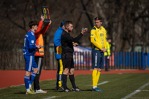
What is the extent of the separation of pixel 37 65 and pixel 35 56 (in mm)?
264

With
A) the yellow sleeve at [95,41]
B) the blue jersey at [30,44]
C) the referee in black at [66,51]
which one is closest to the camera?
the blue jersey at [30,44]

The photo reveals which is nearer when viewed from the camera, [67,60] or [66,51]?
[67,60]

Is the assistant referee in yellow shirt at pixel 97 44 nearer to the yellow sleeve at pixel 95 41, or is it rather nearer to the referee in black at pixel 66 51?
the yellow sleeve at pixel 95 41

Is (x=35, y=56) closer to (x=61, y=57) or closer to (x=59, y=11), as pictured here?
(x=61, y=57)

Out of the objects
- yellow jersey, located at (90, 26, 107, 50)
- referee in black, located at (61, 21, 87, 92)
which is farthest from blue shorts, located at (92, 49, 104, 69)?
referee in black, located at (61, 21, 87, 92)

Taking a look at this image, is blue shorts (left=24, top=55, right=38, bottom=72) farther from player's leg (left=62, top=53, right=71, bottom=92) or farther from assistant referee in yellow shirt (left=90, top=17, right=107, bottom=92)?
assistant referee in yellow shirt (left=90, top=17, right=107, bottom=92)

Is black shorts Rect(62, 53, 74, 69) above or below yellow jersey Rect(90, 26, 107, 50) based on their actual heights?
below

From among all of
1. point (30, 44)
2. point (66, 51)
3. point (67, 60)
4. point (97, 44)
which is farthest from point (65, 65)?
point (30, 44)

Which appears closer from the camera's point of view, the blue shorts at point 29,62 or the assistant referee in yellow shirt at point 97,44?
the blue shorts at point 29,62

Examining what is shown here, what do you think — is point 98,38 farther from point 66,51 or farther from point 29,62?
point 29,62

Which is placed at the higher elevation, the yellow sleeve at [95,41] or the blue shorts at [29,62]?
the yellow sleeve at [95,41]

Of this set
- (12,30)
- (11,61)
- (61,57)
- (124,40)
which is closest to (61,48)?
(61,57)

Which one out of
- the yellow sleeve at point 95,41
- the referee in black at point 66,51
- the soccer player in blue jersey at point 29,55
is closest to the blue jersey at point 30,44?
the soccer player in blue jersey at point 29,55

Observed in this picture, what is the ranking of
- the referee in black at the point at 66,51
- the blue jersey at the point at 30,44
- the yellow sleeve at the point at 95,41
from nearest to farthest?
1. the blue jersey at the point at 30,44
2. the referee in black at the point at 66,51
3. the yellow sleeve at the point at 95,41
